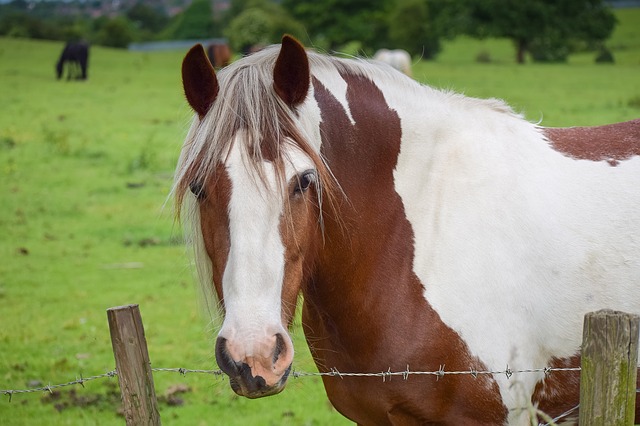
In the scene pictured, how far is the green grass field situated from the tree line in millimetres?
19509

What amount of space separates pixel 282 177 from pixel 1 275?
7.44 meters

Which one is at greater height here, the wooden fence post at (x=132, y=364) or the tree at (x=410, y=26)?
the wooden fence post at (x=132, y=364)

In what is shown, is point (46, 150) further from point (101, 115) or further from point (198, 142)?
point (198, 142)

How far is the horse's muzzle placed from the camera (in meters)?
2.54

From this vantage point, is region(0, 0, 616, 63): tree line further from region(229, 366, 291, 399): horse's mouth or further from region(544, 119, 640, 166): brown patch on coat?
region(229, 366, 291, 399): horse's mouth

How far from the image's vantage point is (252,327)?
2.57 metres

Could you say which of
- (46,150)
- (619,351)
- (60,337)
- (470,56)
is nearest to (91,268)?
(60,337)

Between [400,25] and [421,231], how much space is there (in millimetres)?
52726

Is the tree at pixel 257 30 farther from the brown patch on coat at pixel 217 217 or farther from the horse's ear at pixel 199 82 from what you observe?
the brown patch on coat at pixel 217 217

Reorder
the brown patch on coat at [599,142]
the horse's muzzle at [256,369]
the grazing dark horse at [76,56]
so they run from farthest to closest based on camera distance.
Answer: the grazing dark horse at [76,56]
the brown patch on coat at [599,142]
the horse's muzzle at [256,369]

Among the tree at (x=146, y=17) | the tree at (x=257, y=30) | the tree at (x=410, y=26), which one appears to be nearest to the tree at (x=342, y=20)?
the tree at (x=410, y=26)

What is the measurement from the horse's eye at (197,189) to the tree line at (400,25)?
37306 mm

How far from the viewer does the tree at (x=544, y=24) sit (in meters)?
45.6

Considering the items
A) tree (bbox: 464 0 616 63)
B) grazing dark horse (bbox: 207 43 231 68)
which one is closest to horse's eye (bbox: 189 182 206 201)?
grazing dark horse (bbox: 207 43 231 68)
